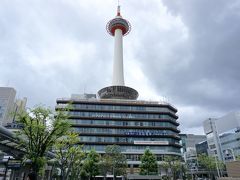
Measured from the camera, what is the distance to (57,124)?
20.3 m

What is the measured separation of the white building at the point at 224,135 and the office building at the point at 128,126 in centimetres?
2161

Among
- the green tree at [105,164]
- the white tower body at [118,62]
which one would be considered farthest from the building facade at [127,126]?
the white tower body at [118,62]

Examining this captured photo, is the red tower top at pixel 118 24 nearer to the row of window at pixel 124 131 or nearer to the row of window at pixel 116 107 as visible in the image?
the row of window at pixel 116 107

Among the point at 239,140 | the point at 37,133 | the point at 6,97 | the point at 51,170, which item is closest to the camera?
the point at 37,133

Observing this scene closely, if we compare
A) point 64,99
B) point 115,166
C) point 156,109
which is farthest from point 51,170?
point 156,109

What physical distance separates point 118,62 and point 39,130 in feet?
254

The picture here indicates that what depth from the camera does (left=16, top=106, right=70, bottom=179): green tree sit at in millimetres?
19391

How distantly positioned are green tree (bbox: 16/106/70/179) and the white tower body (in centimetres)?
6945

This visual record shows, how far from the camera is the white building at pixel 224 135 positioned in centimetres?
7700

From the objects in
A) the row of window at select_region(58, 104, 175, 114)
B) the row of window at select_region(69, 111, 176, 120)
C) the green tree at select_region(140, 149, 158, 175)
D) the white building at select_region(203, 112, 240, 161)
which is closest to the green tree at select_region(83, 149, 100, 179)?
the green tree at select_region(140, 149, 158, 175)

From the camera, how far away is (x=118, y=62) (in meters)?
94.7

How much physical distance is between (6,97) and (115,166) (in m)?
74.8

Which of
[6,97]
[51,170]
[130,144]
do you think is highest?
[6,97]

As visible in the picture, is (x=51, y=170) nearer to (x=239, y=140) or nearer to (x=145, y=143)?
(x=145, y=143)
